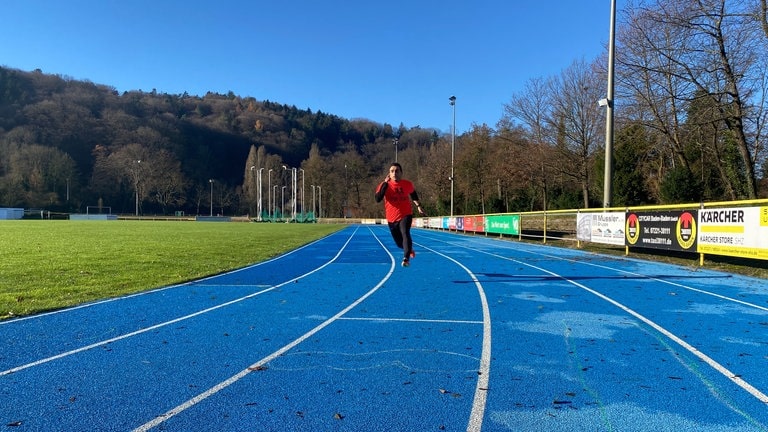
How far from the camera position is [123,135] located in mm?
126062

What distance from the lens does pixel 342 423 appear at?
3.31m

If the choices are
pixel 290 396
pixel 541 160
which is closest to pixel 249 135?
pixel 541 160

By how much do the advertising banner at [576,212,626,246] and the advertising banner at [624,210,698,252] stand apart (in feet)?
1.57

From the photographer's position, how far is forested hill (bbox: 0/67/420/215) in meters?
101

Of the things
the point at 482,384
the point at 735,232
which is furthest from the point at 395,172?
the point at 735,232

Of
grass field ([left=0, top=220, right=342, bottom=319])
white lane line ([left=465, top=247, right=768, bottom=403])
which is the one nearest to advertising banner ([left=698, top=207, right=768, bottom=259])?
white lane line ([left=465, top=247, right=768, bottom=403])

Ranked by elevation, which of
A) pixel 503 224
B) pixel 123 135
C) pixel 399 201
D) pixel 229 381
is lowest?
pixel 229 381

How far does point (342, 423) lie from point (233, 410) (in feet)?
2.92

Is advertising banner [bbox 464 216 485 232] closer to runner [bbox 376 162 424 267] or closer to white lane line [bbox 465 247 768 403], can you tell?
runner [bbox 376 162 424 267]

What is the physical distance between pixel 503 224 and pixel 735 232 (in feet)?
57.2

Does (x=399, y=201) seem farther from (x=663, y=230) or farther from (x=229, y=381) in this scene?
(x=663, y=230)

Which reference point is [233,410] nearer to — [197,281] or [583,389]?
[583,389]

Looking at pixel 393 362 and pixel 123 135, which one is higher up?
pixel 123 135

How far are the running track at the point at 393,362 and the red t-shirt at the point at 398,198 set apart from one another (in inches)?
63.5
